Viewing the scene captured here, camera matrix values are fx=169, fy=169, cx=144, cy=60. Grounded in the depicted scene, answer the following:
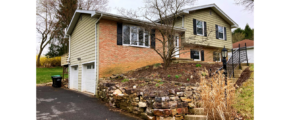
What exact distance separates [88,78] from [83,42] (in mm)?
2491

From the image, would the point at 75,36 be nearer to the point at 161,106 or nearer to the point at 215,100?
the point at 161,106

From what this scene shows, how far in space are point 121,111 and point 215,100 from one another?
336 centimetres

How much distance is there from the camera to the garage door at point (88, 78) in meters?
10.1

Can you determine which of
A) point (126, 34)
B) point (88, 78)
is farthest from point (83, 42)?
point (126, 34)

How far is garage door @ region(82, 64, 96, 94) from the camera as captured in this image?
33.1 feet

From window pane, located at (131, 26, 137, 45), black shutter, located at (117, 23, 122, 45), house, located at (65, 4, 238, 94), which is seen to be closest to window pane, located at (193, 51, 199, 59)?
house, located at (65, 4, 238, 94)

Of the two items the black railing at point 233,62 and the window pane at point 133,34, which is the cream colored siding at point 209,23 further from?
the window pane at point 133,34

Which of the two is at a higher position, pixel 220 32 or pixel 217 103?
pixel 220 32

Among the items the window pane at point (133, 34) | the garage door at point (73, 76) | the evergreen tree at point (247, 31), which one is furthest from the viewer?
the evergreen tree at point (247, 31)

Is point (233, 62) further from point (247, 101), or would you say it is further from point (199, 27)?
point (199, 27)

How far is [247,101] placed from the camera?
220 inches

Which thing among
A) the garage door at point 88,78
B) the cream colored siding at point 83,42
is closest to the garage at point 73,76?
the cream colored siding at point 83,42

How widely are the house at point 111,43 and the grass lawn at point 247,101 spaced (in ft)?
12.0
